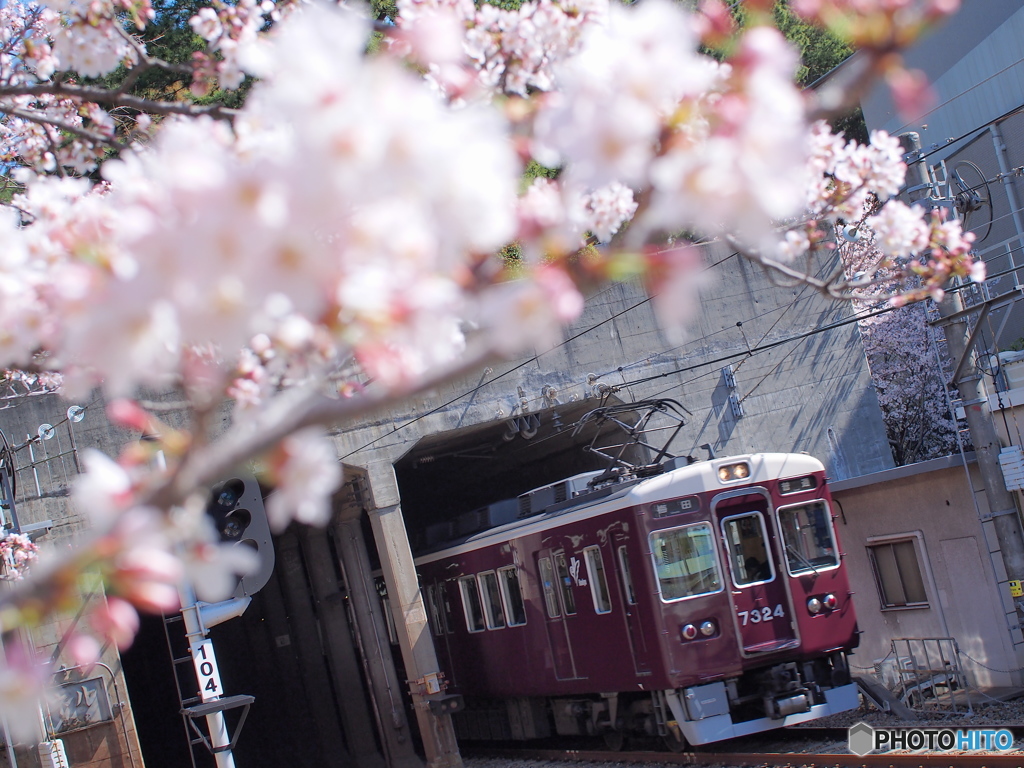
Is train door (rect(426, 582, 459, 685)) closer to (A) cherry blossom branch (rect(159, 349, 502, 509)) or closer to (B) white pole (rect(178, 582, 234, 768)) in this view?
(B) white pole (rect(178, 582, 234, 768))

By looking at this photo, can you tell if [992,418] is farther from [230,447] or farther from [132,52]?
[230,447]

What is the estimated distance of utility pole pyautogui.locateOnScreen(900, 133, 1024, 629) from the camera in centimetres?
1062

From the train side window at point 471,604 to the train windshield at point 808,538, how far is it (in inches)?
177

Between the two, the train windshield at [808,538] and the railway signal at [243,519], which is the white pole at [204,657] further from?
the train windshield at [808,538]

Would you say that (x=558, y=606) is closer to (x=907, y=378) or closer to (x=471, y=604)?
(x=471, y=604)

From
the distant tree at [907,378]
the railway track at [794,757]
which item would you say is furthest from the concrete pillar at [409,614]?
the distant tree at [907,378]

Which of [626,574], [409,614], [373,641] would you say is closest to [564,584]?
[626,574]

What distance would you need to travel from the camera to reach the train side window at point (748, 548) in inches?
415

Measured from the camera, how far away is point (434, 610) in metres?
15.5

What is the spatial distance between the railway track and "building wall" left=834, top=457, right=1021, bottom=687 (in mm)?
2327

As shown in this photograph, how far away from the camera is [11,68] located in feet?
24.3

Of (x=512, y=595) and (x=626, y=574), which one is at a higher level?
(x=626, y=574)

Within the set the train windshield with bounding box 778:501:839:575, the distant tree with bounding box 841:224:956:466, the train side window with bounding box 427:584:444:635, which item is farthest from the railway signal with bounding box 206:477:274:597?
the distant tree with bounding box 841:224:956:466

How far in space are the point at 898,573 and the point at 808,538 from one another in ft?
10.4
